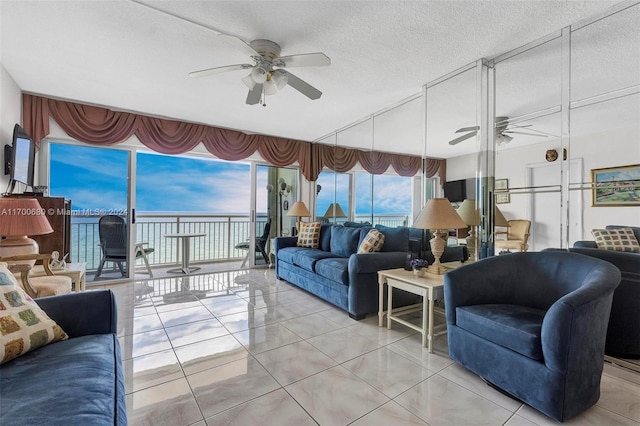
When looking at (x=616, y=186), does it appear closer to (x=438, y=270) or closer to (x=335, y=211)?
(x=438, y=270)

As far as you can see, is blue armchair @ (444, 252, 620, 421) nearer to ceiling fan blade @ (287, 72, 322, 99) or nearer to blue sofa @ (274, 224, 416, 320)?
blue sofa @ (274, 224, 416, 320)

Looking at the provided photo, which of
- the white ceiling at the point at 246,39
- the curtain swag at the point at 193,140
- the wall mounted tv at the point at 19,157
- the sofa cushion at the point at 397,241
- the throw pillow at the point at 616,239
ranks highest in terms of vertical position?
the white ceiling at the point at 246,39

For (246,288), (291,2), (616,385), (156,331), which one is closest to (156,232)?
(246,288)

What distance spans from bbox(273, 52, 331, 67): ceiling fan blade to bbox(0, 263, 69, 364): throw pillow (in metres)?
2.18

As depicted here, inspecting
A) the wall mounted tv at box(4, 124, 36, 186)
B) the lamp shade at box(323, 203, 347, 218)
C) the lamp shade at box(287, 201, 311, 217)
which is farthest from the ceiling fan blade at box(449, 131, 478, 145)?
the wall mounted tv at box(4, 124, 36, 186)

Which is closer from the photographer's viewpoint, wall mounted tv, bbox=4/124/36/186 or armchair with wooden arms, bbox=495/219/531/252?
armchair with wooden arms, bbox=495/219/531/252

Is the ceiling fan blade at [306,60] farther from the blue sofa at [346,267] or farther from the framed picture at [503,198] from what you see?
the framed picture at [503,198]

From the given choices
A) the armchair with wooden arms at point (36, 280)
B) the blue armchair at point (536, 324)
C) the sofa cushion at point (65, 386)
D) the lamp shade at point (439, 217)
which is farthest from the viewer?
the lamp shade at point (439, 217)

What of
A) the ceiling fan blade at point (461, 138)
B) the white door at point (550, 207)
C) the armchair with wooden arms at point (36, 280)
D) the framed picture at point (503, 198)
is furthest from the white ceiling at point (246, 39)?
the armchair with wooden arms at point (36, 280)

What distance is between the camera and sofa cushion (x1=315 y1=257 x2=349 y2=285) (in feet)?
9.78

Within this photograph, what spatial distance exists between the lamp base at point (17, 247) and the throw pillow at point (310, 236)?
2.94 m

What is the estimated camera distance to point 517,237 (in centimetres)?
265

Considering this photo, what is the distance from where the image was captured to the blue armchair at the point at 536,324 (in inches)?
57.3

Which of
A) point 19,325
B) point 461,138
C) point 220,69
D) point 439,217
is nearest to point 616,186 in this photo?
point 439,217
